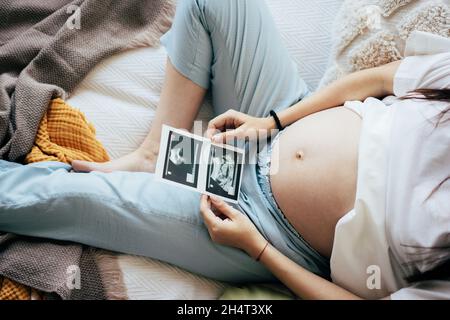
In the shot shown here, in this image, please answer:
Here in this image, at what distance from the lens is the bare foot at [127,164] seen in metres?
1.20

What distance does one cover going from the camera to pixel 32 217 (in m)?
1.08

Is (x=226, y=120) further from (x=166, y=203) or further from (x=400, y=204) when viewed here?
(x=400, y=204)

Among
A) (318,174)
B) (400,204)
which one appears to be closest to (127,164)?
(318,174)

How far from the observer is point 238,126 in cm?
120

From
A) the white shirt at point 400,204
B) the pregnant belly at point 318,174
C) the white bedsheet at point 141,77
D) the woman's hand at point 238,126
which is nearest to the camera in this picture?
the white shirt at point 400,204

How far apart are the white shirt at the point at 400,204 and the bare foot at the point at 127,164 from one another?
0.54 meters

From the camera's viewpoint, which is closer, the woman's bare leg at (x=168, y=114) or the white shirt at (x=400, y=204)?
the white shirt at (x=400, y=204)

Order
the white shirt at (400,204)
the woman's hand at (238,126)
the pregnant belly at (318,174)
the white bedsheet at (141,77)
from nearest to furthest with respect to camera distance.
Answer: the white shirt at (400,204) → the pregnant belly at (318,174) → the woman's hand at (238,126) → the white bedsheet at (141,77)

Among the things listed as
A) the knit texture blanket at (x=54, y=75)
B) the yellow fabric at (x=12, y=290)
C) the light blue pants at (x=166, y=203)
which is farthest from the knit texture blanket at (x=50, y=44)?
the yellow fabric at (x=12, y=290)

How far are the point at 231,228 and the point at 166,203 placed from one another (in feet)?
0.54

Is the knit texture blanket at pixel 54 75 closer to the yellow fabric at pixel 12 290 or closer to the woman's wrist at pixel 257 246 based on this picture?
the yellow fabric at pixel 12 290

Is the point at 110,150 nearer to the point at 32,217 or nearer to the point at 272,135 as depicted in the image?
the point at 32,217

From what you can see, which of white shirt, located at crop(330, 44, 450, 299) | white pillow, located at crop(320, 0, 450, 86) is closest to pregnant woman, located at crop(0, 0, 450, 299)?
white shirt, located at crop(330, 44, 450, 299)
